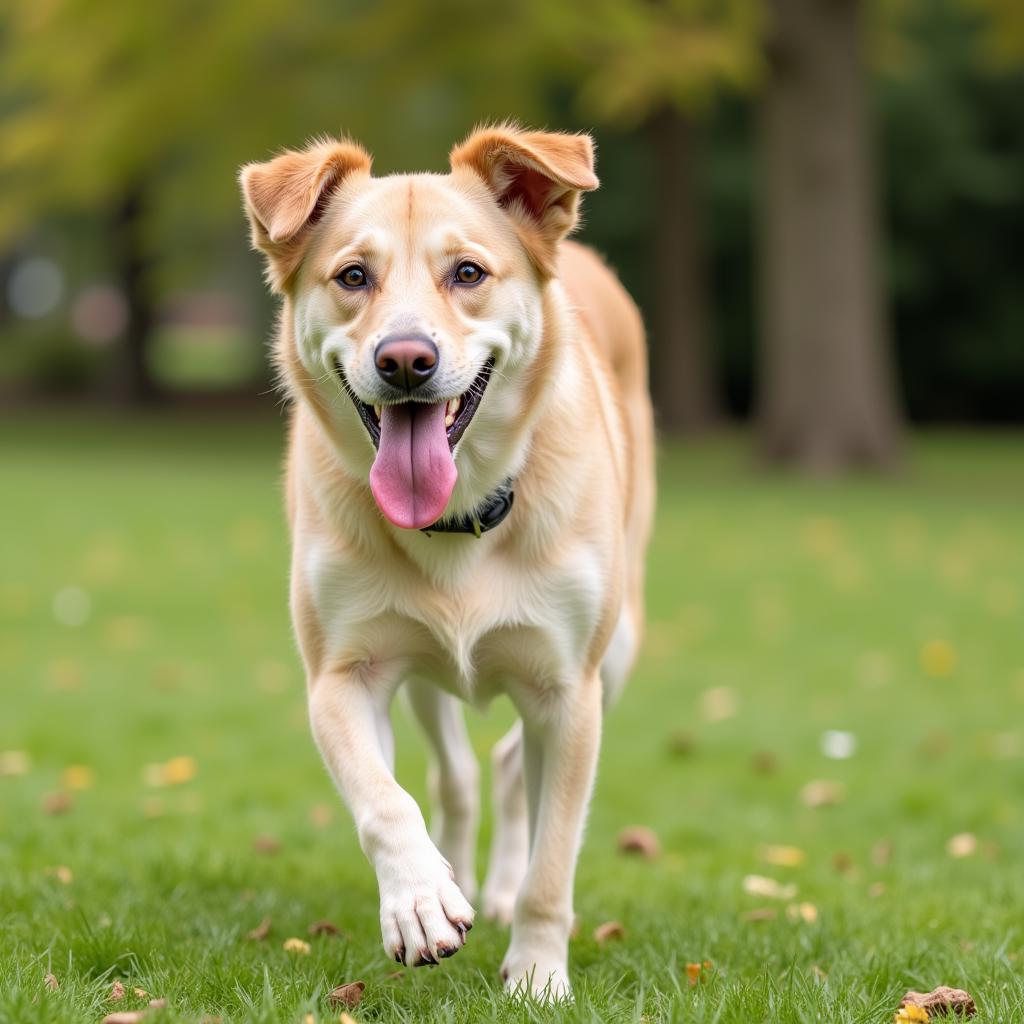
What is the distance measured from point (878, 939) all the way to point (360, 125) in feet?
66.3

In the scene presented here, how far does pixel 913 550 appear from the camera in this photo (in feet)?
45.8

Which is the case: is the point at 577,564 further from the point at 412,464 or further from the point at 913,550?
the point at 913,550

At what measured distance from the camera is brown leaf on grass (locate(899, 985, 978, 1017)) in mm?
3615

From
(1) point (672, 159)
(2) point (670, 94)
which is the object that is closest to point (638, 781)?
(2) point (670, 94)

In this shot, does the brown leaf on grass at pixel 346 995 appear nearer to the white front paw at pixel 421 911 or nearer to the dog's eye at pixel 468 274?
the white front paw at pixel 421 911

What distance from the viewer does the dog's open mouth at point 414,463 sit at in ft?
12.6

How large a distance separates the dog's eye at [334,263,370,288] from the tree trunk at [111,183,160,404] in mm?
29054

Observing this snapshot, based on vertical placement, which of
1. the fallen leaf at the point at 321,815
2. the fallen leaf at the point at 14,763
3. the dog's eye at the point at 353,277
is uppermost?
the dog's eye at the point at 353,277

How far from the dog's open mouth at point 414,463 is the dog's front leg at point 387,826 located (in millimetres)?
509

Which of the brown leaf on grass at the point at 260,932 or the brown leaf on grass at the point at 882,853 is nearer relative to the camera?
the brown leaf on grass at the point at 260,932

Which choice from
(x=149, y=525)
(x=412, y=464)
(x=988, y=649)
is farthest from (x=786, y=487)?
(x=412, y=464)

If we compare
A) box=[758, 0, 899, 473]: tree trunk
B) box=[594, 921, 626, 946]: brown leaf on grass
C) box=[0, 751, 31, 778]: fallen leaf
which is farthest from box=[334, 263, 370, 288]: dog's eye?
box=[758, 0, 899, 473]: tree trunk

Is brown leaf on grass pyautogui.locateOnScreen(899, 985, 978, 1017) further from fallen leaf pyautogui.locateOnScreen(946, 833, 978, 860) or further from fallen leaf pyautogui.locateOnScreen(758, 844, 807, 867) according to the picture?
fallen leaf pyautogui.locateOnScreen(946, 833, 978, 860)

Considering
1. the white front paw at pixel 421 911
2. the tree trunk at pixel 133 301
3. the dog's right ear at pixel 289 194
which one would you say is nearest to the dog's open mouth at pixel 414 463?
the dog's right ear at pixel 289 194
